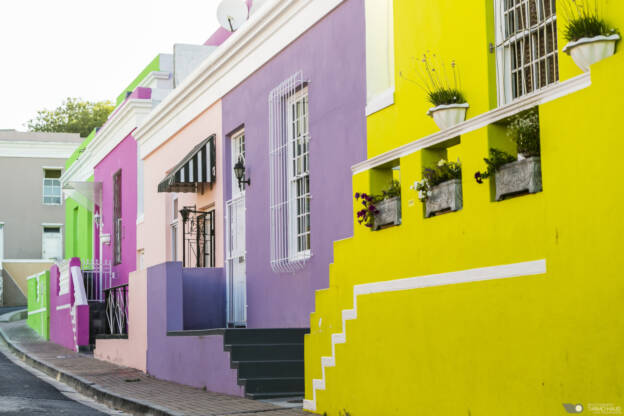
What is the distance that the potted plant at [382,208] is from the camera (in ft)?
26.7

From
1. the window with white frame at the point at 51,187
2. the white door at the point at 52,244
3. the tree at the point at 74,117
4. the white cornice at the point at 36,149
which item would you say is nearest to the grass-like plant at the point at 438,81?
the white cornice at the point at 36,149

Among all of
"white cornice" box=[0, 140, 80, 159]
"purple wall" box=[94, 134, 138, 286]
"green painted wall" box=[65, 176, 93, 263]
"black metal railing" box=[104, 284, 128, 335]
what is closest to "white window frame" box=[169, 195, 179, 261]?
"black metal railing" box=[104, 284, 128, 335]

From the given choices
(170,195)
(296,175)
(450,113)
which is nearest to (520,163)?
(450,113)

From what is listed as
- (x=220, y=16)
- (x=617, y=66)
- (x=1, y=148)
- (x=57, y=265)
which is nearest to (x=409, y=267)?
(x=617, y=66)

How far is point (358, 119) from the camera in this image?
34.6 feet

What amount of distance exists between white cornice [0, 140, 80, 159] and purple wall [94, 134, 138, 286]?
1724 cm

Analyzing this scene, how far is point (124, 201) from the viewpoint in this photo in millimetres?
22406

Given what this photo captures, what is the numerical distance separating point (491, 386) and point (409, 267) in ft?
5.09

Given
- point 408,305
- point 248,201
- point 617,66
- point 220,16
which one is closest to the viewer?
point 617,66

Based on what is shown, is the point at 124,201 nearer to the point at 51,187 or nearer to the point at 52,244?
the point at 51,187

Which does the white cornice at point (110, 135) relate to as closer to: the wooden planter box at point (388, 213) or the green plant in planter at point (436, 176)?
the wooden planter box at point (388, 213)

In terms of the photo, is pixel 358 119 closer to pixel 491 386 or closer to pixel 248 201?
pixel 248 201

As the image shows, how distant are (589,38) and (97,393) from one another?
9027 mm

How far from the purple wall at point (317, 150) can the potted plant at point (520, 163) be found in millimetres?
3777
